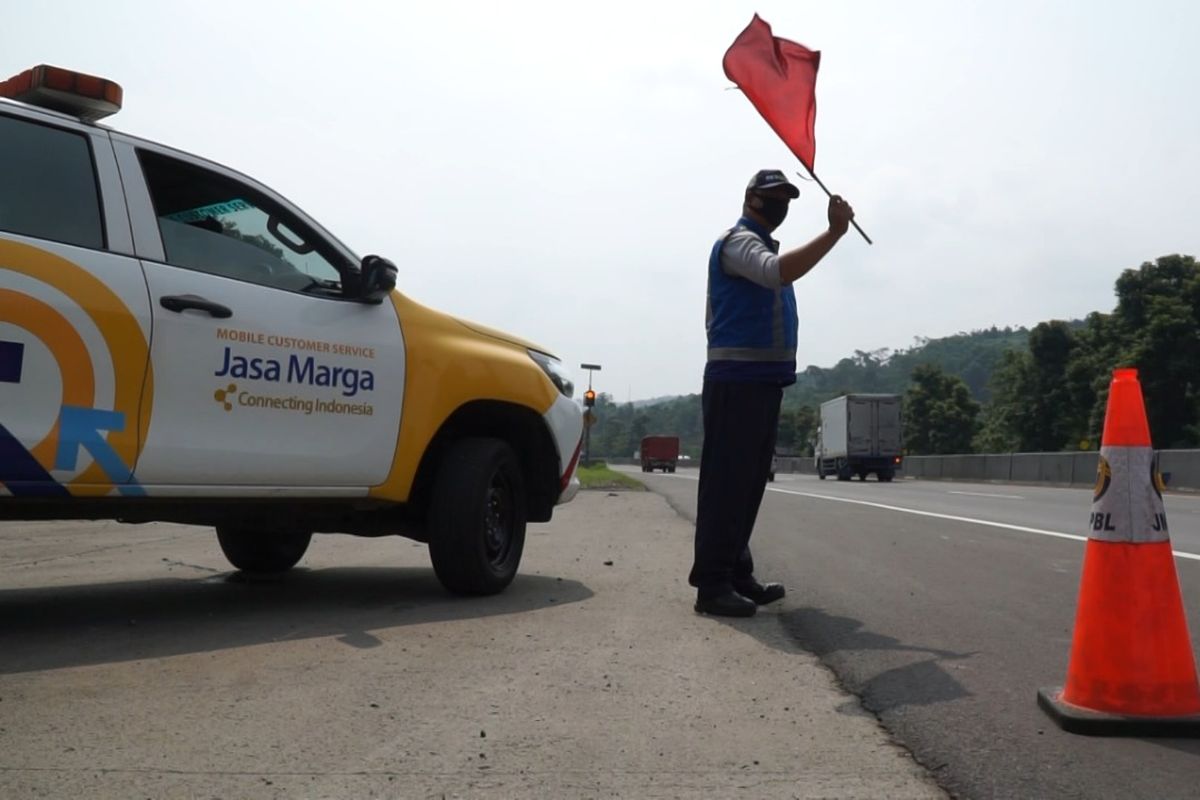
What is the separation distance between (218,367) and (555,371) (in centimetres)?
224

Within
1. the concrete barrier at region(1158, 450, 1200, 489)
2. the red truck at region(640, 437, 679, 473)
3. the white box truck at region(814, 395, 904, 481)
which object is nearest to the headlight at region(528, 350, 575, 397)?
the concrete barrier at region(1158, 450, 1200, 489)

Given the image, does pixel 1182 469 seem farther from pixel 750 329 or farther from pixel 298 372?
pixel 298 372

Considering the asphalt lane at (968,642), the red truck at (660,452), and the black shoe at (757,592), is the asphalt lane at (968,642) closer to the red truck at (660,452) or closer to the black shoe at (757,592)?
the black shoe at (757,592)

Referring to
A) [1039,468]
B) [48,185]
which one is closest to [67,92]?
[48,185]

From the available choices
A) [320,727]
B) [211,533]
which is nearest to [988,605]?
[320,727]

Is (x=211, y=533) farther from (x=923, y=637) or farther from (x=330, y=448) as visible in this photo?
(x=923, y=637)

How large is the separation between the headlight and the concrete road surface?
1095mm

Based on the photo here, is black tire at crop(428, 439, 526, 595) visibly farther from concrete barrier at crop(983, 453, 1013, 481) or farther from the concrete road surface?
concrete barrier at crop(983, 453, 1013, 481)

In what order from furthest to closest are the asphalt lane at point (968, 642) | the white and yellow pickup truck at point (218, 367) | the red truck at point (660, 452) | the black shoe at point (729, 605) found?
the red truck at point (660, 452) → the black shoe at point (729, 605) → the white and yellow pickup truck at point (218, 367) → the asphalt lane at point (968, 642)

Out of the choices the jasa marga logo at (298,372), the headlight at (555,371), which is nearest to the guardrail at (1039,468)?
the headlight at (555,371)

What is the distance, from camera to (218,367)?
4559 millimetres

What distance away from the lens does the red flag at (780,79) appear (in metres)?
5.40

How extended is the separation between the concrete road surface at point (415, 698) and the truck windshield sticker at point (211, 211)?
1.64m

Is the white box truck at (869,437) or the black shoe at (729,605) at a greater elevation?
the white box truck at (869,437)
